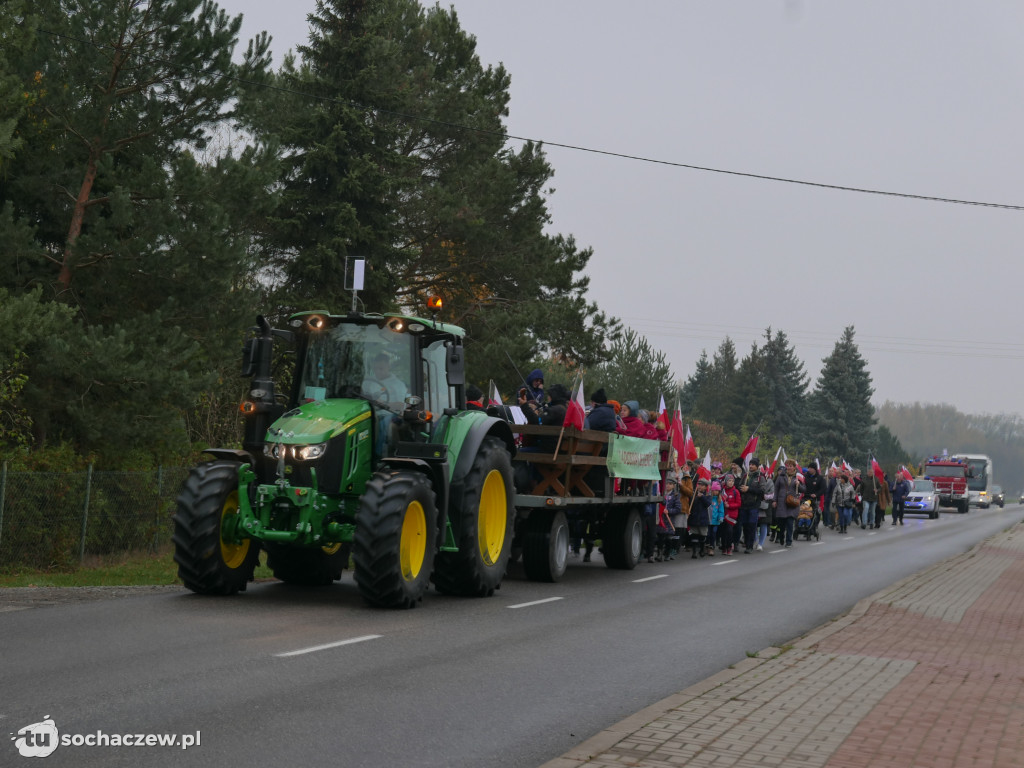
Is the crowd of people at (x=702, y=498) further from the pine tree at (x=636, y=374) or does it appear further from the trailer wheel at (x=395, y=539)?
the pine tree at (x=636, y=374)

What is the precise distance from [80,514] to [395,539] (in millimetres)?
10673

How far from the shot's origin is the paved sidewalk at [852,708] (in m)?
6.84

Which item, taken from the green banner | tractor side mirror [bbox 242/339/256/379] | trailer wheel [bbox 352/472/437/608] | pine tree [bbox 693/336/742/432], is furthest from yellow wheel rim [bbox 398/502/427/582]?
pine tree [bbox 693/336/742/432]

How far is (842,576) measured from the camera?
20875 millimetres

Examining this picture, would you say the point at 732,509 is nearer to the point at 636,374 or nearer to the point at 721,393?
the point at 636,374

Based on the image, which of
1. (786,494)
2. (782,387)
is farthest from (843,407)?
(786,494)

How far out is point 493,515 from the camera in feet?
48.5

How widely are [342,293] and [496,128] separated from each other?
11.9m

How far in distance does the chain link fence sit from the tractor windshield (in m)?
7.65

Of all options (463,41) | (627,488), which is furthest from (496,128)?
(627,488)

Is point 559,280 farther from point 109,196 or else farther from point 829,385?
point 829,385

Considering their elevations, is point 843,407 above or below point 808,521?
above

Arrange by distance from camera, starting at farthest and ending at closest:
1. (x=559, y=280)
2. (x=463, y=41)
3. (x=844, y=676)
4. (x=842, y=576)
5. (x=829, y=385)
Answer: (x=829, y=385) < (x=463, y=41) < (x=559, y=280) < (x=842, y=576) < (x=844, y=676)

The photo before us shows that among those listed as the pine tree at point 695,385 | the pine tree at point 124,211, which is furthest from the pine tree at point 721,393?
the pine tree at point 124,211
